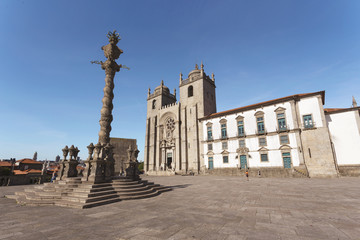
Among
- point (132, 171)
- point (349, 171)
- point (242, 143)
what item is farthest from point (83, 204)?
point (349, 171)

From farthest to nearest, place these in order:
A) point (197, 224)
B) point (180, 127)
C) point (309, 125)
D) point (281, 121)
Result: point (180, 127) → point (281, 121) → point (309, 125) → point (197, 224)

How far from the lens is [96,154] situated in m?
10.9

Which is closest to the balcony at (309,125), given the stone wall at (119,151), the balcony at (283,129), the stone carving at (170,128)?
the balcony at (283,129)

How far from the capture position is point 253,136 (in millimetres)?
27844

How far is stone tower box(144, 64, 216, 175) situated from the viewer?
35.1 meters

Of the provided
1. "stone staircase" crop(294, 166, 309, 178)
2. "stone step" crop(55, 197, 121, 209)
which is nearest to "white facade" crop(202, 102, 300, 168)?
"stone staircase" crop(294, 166, 309, 178)

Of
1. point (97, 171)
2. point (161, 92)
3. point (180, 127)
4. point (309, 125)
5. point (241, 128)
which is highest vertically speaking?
point (161, 92)

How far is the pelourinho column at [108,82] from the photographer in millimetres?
12816

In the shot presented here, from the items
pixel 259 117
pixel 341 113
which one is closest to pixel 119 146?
pixel 259 117

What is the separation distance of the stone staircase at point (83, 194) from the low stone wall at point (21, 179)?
32.4 ft

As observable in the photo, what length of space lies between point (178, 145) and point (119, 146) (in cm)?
1852

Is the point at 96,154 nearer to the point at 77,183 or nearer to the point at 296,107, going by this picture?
the point at 77,183

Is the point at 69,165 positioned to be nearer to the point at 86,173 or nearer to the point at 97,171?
the point at 86,173

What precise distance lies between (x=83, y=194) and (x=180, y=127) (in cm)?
3057
